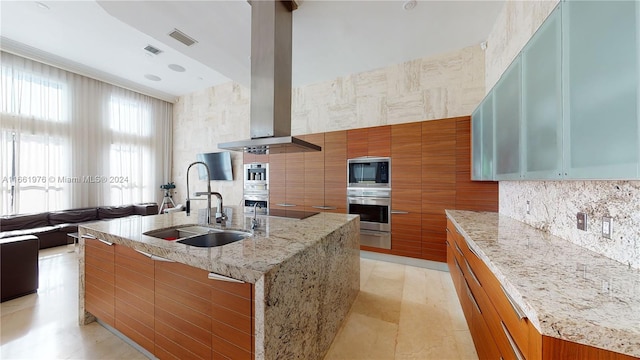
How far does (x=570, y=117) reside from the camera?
3.63 ft

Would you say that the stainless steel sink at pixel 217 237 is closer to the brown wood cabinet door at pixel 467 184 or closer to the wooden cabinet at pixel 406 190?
the wooden cabinet at pixel 406 190

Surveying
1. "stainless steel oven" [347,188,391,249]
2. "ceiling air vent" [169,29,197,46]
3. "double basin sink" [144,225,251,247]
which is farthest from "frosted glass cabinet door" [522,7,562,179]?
"ceiling air vent" [169,29,197,46]

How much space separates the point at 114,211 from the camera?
511cm

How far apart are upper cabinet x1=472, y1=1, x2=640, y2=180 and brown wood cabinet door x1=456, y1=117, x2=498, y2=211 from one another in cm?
140

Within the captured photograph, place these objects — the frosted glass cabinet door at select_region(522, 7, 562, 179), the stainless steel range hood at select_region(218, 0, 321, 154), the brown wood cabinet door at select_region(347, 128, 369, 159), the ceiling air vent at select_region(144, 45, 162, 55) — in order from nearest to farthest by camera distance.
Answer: the frosted glass cabinet door at select_region(522, 7, 562, 179), the stainless steel range hood at select_region(218, 0, 321, 154), the brown wood cabinet door at select_region(347, 128, 369, 159), the ceiling air vent at select_region(144, 45, 162, 55)

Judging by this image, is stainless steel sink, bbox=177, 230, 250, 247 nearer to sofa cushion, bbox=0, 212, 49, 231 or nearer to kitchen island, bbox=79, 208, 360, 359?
kitchen island, bbox=79, 208, 360, 359

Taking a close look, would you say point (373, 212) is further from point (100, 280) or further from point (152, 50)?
point (152, 50)

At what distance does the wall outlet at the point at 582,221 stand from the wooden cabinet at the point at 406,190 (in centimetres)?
191

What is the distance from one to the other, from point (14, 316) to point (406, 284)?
388 centimetres

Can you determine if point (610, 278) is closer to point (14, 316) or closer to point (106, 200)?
point (14, 316)

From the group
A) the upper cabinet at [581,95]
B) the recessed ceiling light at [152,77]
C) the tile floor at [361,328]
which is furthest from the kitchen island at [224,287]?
the recessed ceiling light at [152,77]

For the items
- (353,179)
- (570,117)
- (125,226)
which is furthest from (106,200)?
(570,117)

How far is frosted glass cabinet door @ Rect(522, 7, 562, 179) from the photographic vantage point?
→ 3.98 feet

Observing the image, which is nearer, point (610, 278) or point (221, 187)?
point (610, 278)
